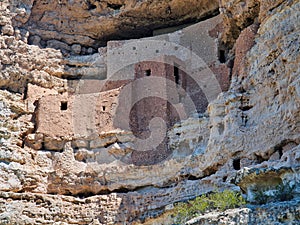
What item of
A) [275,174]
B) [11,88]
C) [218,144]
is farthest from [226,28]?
[275,174]

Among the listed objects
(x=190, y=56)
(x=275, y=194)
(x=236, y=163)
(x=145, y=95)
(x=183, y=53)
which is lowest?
(x=275, y=194)

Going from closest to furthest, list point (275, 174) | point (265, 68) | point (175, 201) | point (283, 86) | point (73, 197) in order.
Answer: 1. point (275, 174)
2. point (283, 86)
3. point (265, 68)
4. point (175, 201)
5. point (73, 197)

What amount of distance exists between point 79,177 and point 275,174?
9.83 m

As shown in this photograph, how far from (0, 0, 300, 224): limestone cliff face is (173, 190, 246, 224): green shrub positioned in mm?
822

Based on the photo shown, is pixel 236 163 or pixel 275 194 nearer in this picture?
pixel 275 194

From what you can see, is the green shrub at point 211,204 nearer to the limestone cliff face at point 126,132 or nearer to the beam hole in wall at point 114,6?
the limestone cliff face at point 126,132

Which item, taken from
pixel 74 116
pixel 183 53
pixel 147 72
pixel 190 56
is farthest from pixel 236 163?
pixel 74 116

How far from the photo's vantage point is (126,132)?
881 inches

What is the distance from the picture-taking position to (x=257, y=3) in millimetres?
20047

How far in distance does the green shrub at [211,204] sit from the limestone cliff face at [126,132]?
822mm

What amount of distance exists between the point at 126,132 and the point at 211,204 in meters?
6.90

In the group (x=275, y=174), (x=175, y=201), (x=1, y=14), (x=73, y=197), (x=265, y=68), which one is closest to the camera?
(x=275, y=174)

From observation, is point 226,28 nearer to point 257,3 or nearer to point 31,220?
point 257,3

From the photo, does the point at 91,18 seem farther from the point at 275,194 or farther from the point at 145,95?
the point at 275,194
